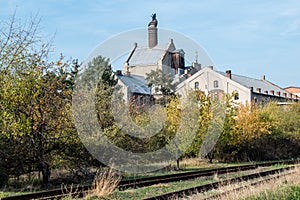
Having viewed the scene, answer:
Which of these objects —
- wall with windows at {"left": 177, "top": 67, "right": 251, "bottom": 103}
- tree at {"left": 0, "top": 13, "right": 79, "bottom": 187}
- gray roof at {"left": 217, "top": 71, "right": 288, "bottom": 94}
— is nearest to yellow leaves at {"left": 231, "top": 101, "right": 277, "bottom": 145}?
tree at {"left": 0, "top": 13, "right": 79, "bottom": 187}

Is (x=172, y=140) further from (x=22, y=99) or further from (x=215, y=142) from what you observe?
(x=22, y=99)

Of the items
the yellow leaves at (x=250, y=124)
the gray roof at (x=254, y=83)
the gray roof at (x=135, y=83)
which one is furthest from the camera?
the gray roof at (x=254, y=83)

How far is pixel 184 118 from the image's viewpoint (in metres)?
26.4

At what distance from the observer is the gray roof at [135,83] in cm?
5488

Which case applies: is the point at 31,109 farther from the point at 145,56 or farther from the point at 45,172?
the point at 145,56

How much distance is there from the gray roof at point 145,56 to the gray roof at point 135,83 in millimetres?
2709

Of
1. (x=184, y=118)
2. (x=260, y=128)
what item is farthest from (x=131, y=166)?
(x=260, y=128)

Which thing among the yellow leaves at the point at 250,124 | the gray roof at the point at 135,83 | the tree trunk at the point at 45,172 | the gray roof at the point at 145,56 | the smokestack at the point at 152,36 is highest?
the smokestack at the point at 152,36

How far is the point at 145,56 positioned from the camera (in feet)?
179

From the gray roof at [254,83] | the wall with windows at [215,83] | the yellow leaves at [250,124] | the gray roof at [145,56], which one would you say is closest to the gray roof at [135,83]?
the gray roof at [145,56]

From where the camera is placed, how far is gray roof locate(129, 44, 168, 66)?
5028 centimetres

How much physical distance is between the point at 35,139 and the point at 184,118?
11976mm

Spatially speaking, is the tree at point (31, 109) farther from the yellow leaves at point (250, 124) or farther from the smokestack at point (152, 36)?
the smokestack at point (152, 36)

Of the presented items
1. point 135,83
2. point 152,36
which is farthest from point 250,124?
point 135,83
